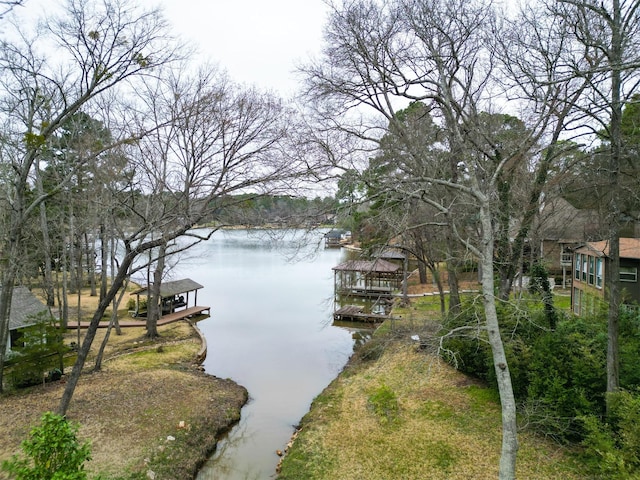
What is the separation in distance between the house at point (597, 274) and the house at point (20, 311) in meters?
17.0

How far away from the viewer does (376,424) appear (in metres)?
7.81

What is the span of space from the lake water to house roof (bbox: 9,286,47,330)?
211 inches

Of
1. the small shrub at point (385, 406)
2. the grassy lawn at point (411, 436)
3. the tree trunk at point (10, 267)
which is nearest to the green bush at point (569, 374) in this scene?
the grassy lawn at point (411, 436)

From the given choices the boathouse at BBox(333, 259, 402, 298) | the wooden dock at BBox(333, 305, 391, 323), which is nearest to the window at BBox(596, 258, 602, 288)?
the wooden dock at BBox(333, 305, 391, 323)

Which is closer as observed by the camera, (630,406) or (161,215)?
(630,406)

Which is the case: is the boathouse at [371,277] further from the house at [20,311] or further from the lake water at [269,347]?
the house at [20,311]

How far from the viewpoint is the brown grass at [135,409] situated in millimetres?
6855

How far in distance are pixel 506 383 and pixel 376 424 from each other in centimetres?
401

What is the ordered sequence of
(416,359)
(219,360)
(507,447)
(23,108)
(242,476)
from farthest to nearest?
1. (219,360)
2. (416,359)
3. (23,108)
4. (242,476)
5. (507,447)

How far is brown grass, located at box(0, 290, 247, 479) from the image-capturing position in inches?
270

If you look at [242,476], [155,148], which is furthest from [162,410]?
[155,148]

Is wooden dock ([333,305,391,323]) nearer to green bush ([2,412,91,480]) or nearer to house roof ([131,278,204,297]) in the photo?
house roof ([131,278,204,297])

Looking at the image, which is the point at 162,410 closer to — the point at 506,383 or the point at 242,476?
the point at 242,476

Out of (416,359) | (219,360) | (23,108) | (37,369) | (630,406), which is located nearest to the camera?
(630,406)
